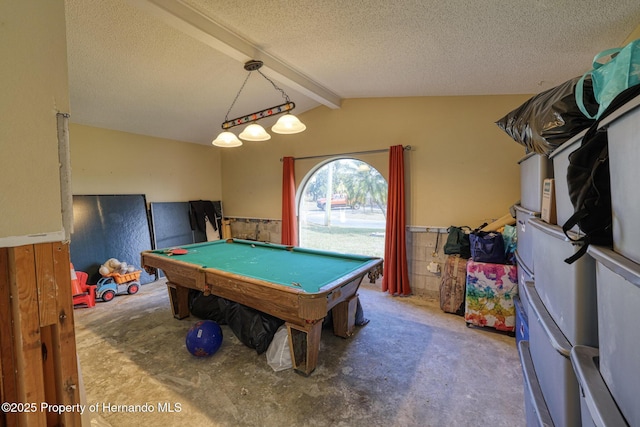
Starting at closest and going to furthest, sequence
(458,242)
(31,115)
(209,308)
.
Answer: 1. (31,115)
2. (209,308)
3. (458,242)

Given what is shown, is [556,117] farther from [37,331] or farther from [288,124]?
[37,331]

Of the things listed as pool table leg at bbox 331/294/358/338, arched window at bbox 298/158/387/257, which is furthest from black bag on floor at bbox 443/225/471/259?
pool table leg at bbox 331/294/358/338

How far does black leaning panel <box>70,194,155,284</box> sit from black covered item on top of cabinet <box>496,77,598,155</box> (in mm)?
5141

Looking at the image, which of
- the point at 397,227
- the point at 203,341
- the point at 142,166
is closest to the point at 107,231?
the point at 142,166

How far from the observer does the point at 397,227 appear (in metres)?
3.74


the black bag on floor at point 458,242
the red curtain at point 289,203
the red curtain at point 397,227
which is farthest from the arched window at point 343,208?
the black bag on floor at point 458,242

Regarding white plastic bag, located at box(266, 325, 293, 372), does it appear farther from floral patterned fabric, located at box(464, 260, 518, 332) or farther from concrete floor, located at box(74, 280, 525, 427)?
floral patterned fabric, located at box(464, 260, 518, 332)

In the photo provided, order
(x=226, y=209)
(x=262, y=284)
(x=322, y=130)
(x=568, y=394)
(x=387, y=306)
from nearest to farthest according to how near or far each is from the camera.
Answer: (x=568, y=394), (x=262, y=284), (x=387, y=306), (x=322, y=130), (x=226, y=209)

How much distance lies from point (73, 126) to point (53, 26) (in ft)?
13.3

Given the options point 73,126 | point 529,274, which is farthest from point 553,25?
point 73,126

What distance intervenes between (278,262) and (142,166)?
11.4ft

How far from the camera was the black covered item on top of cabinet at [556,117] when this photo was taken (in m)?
1.14

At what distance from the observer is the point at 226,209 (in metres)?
5.90

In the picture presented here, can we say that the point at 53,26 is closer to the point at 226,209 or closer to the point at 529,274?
the point at 529,274
